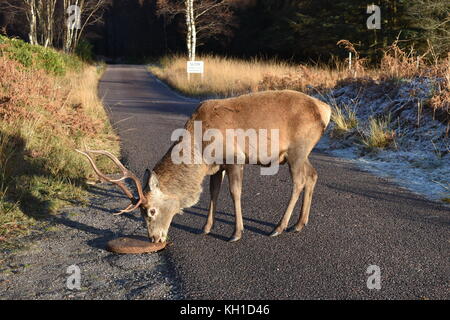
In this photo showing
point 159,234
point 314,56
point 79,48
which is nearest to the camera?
point 159,234

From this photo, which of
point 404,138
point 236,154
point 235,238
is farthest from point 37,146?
point 404,138

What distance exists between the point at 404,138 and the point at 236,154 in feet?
18.0

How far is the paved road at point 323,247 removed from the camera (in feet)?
12.7

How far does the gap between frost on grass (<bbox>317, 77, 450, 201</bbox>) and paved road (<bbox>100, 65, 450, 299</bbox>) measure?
63cm

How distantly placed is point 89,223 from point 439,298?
391 centimetres

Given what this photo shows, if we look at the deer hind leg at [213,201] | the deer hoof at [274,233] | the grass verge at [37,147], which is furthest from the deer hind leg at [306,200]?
the grass verge at [37,147]

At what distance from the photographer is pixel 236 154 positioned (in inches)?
201

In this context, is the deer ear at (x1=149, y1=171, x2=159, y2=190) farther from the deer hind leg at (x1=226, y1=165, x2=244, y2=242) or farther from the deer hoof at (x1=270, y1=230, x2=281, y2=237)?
the deer hoof at (x1=270, y1=230, x2=281, y2=237)

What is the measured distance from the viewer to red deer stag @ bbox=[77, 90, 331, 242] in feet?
16.1

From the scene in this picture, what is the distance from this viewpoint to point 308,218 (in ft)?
18.6
